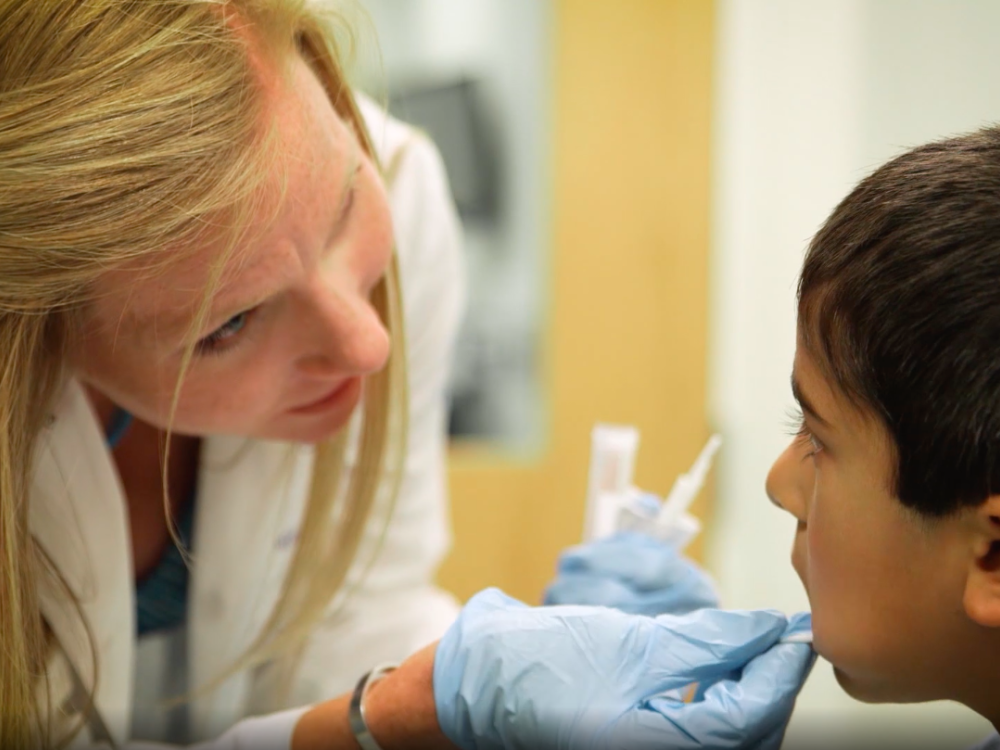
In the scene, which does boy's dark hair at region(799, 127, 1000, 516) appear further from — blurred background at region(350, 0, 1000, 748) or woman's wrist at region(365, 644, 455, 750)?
blurred background at region(350, 0, 1000, 748)

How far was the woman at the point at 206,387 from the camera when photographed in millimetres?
596

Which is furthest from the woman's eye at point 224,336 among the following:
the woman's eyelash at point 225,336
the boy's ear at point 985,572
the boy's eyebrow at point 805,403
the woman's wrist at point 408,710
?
the boy's ear at point 985,572

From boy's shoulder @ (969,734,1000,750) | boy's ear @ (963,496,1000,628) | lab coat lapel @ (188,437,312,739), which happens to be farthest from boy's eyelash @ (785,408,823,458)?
lab coat lapel @ (188,437,312,739)

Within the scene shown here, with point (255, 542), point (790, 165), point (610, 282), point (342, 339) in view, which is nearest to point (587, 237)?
point (610, 282)

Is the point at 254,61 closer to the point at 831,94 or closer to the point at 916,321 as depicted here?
the point at 916,321

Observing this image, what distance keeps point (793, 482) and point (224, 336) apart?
0.39 metres

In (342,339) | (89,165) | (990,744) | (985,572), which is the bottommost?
(990,744)

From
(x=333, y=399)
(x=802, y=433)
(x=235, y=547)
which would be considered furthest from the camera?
(x=235, y=547)

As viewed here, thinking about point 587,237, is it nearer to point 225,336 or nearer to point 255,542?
point 255,542

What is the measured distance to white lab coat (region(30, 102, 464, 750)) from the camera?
0.81 meters

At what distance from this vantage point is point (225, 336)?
69 cm

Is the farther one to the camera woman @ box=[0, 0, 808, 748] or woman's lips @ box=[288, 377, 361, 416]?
woman's lips @ box=[288, 377, 361, 416]

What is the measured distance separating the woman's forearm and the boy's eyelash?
10.9 inches

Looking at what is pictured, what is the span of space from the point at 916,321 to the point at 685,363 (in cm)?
134
